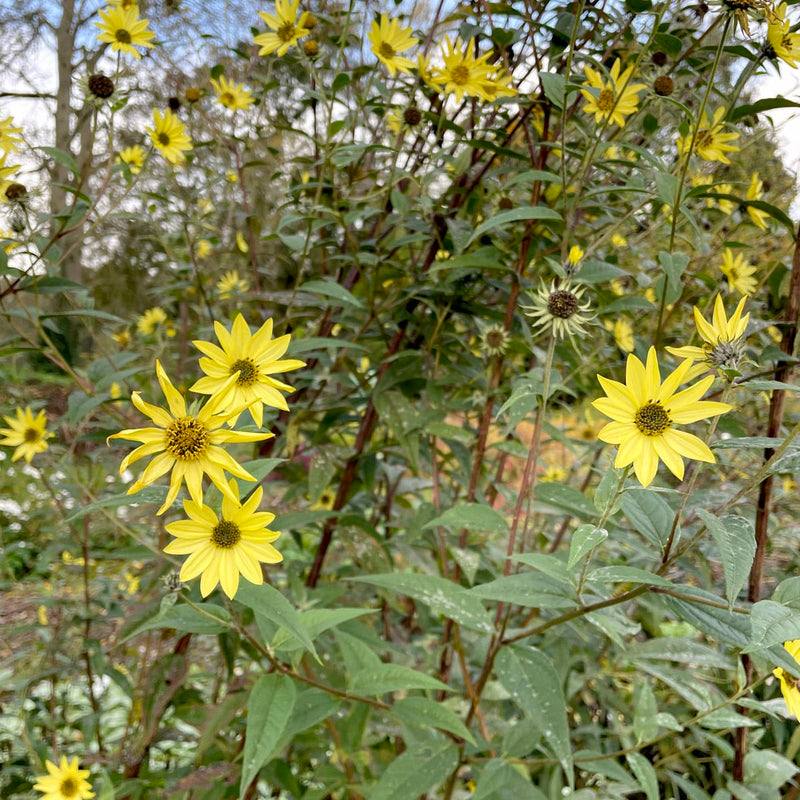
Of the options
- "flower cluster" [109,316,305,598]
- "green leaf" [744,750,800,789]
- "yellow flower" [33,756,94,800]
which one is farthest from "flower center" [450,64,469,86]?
"yellow flower" [33,756,94,800]

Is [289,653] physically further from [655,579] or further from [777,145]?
[777,145]

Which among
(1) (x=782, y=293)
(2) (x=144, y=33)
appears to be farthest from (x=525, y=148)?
(2) (x=144, y=33)

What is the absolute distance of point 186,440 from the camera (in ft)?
1.44

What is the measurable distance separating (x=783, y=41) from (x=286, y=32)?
0.62m

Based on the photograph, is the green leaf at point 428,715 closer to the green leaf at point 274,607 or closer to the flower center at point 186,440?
the green leaf at point 274,607

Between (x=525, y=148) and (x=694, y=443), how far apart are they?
0.68m

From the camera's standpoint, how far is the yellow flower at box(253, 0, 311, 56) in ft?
2.63

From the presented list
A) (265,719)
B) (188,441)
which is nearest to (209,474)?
(188,441)

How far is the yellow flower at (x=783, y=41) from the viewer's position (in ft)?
1.92

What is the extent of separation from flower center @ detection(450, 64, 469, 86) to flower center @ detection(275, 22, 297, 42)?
0.75 ft

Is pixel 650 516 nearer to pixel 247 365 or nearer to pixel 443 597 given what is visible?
pixel 443 597

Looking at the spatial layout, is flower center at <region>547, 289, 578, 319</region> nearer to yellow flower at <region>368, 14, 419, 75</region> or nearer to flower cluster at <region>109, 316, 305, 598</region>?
flower cluster at <region>109, 316, 305, 598</region>

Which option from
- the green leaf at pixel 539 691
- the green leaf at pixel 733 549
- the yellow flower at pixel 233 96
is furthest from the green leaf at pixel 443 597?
the yellow flower at pixel 233 96

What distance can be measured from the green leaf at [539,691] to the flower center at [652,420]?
273mm
